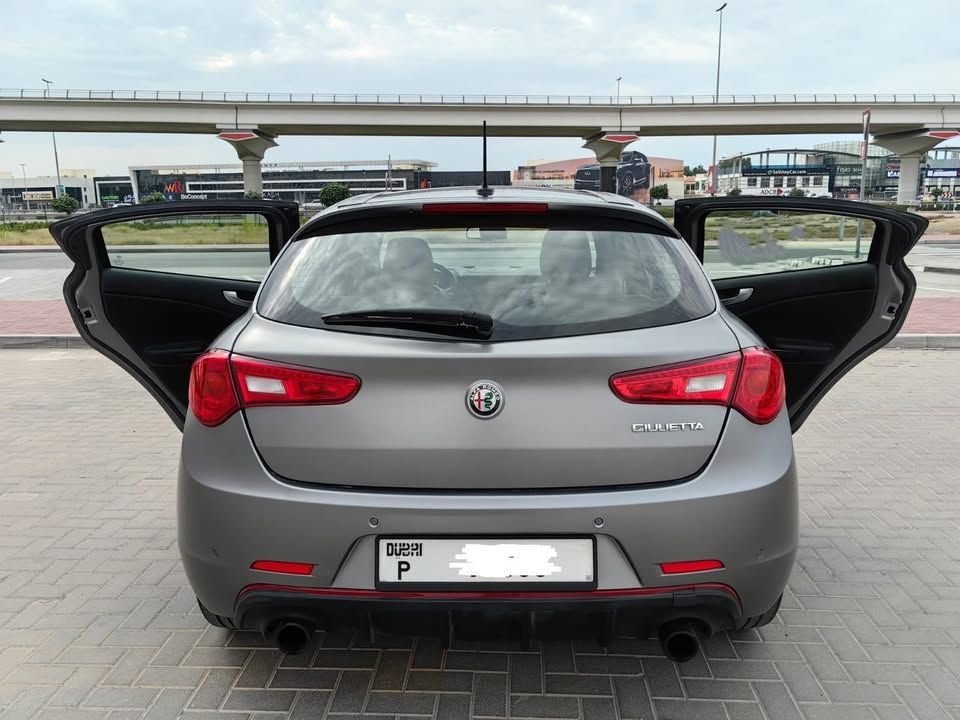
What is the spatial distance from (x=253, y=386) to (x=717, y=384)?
1235 millimetres

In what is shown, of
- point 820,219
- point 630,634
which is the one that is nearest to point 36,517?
point 630,634

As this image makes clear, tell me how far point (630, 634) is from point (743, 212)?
2458mm

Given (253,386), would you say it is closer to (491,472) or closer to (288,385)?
(288,385)

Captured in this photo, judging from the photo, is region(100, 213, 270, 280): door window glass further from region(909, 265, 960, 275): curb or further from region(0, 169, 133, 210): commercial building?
region(0, 169, 133, 210): commercial building

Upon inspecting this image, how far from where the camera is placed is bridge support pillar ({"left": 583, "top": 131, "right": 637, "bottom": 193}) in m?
57.1

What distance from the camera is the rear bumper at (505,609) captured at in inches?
82.1

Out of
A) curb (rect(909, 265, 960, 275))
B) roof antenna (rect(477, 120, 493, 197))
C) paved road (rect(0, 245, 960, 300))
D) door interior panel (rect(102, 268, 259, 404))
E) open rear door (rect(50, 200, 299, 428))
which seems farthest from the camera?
curb (rect(909, 265, 960, 275))

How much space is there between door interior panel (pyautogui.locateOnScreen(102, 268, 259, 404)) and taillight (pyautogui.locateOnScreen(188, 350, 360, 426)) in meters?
1.54

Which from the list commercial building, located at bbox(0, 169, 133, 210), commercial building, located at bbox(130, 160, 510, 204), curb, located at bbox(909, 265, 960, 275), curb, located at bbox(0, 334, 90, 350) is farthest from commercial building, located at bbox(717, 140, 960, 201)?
commercial building, located at bbox(0, 169, 133, 210)

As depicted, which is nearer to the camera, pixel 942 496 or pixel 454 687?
pixel 454 687

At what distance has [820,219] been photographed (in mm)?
3949

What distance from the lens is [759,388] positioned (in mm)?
2201

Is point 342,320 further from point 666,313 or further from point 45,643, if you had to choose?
point 45,643

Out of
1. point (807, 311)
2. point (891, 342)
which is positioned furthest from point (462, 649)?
point (891, 342)
